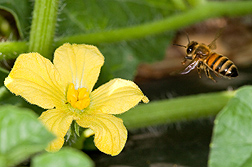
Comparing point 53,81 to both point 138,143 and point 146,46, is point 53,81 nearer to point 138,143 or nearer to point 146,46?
point 138,143

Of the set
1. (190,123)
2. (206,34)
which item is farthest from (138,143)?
(206,34)

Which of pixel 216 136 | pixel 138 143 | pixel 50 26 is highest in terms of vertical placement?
pixel 50 26

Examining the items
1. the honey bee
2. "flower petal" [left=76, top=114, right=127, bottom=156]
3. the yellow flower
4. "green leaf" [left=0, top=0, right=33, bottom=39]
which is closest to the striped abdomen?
the honey bee

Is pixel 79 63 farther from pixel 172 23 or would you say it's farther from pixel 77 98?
pixel 172 23

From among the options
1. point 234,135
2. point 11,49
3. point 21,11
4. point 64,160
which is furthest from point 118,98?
point 21,11

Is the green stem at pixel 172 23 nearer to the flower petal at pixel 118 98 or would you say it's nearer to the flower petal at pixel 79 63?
the flower petal at pixel 79 63

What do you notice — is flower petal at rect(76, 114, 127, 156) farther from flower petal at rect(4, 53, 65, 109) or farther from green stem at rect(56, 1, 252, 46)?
green stem at rect(56, 1, 252, 46)

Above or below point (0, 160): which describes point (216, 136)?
below
